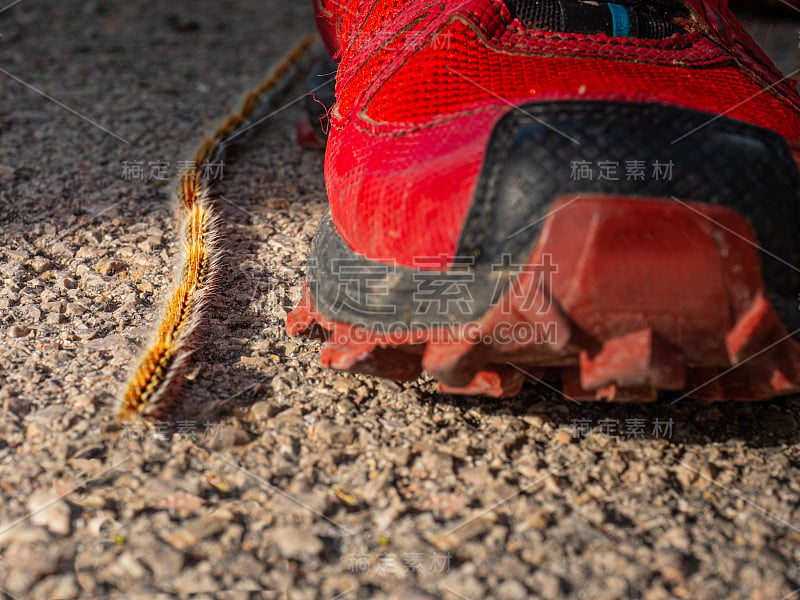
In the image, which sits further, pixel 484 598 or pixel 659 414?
pixel 659 414

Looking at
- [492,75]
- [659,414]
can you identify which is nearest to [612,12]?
[492,75]

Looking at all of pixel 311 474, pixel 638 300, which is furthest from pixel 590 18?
pixel 311 474

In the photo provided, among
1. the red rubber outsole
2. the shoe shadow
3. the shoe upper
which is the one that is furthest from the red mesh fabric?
the shoe shadow

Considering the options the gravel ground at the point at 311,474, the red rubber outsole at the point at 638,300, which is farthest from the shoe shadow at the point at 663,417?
the red rubber outsole at the point at 638,300

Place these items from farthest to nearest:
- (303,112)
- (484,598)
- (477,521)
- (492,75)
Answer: (303,112), (492,75), (477,521), (484,598)

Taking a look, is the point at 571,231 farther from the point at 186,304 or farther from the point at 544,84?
the point at 186,304

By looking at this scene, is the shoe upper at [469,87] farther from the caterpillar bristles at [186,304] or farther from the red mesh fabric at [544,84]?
the caterpillar bristles at [186,304]

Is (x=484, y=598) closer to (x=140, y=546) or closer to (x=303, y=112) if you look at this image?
(x=140, y=546)
